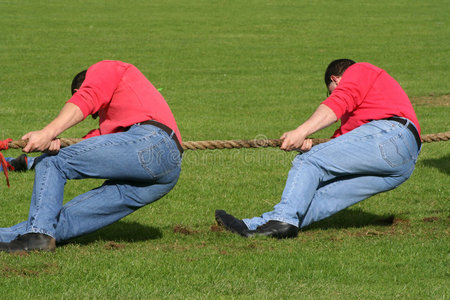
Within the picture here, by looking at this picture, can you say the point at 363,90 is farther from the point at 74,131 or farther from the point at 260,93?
the point at 260,93

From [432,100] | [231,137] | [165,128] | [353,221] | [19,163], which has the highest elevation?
[165,128]

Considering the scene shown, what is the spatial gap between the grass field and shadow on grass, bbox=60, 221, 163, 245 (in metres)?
0.02

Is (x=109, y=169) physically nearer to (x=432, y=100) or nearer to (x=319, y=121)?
(x=319, y=121)

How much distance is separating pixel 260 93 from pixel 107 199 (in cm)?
1154

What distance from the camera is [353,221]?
6.92m

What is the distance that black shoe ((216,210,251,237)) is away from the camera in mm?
6012

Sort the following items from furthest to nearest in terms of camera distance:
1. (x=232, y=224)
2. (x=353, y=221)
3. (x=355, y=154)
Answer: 1. (x=353, y=221)
2. (x=232, y=224)
3. (x=355, y=154)

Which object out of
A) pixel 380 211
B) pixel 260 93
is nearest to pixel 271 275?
pixel 380 211

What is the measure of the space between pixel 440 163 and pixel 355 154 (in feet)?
14.3

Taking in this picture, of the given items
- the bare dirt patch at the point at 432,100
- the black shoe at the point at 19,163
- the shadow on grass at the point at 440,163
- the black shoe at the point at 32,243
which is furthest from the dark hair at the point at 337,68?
the bare dirt patch at the point at 432,100

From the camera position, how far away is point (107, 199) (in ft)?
18.1

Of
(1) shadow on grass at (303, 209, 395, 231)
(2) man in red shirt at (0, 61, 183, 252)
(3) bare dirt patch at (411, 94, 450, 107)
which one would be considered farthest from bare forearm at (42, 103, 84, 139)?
(3) bare dirt patch at (411, 94, 450, 107)

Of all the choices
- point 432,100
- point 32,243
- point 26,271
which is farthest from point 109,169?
point 432,100

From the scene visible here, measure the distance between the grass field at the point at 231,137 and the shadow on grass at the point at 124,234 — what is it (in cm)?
2
